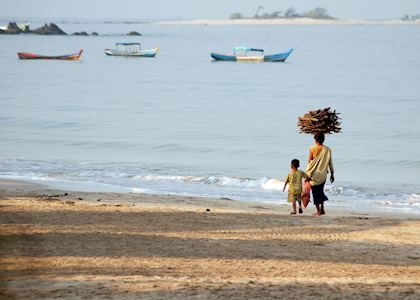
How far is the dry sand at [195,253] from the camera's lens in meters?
8.53

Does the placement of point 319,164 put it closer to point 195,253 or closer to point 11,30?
point 195,253

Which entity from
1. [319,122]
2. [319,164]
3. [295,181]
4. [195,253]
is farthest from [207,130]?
[195,253]

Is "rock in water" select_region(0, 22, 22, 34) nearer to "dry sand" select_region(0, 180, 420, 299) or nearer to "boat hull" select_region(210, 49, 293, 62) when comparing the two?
"boat hull" select_region(210, 49, 293, 62)

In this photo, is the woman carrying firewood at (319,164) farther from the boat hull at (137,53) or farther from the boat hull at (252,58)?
the boat hull at (137,53)

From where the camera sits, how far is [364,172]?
77.1ft

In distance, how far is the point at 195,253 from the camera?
10297 millimetres

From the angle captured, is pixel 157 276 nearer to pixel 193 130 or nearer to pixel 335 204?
pixel 335 204

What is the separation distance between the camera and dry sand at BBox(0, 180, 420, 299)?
8531mm

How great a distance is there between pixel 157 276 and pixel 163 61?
267 ft

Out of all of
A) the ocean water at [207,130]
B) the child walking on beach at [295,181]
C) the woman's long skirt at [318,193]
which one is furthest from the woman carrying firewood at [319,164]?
the ocean water at [207,130]

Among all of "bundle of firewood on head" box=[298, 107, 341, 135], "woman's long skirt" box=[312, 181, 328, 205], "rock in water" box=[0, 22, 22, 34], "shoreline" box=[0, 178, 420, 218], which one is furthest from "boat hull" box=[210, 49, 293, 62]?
"woman's long skirt" box=[312, 181, 328, 205]

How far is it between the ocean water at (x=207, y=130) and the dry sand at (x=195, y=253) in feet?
16.3

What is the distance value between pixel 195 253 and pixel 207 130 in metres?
23.5

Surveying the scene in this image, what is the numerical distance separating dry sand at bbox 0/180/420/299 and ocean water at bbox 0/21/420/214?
4.98 metres
